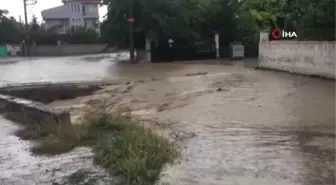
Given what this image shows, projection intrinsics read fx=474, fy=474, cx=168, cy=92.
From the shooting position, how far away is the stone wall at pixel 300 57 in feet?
47.0

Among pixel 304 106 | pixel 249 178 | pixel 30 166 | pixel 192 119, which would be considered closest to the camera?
pixel 249 178

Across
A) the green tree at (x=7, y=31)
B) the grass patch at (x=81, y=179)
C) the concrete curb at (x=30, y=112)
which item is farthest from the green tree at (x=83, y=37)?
the grass patch at (x=81, y=179)

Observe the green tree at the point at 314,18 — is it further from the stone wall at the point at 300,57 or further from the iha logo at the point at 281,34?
the iha logo at the point at 281,34

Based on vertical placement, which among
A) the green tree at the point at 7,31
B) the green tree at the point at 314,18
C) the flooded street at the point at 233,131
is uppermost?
the green tree at the point at 7,31

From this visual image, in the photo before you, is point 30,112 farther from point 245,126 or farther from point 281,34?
point 281,34

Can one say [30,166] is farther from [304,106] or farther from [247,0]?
[247,0]

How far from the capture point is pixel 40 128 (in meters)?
7.81

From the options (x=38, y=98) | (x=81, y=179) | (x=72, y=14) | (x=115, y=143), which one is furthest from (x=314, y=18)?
(x=72, y=14)

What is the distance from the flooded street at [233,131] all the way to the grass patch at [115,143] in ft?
0.65

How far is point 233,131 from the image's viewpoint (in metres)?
7.61

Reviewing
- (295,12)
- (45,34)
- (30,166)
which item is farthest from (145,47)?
→ (45,34)

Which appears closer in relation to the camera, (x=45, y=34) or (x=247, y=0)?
(x=247, y=0)

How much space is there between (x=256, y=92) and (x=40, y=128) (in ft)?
19.8

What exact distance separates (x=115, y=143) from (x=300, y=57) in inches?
443
